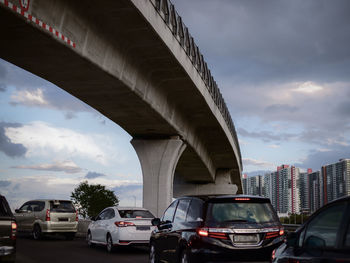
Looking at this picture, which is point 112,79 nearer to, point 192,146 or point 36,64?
point 36,64

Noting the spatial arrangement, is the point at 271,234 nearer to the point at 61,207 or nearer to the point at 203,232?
the point at 203,232

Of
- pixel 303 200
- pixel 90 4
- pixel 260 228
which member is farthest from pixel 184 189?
pixel 303 200

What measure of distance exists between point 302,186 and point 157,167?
13346 cm

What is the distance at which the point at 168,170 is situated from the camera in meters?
30.3

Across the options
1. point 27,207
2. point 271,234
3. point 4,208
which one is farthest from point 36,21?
point 27,207

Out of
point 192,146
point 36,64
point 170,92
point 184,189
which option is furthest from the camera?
point 184,189

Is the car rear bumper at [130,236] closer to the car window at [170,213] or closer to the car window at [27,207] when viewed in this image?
the car window at [170,213]

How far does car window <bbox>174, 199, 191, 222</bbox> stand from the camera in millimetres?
9008

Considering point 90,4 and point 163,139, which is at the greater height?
point 90,4

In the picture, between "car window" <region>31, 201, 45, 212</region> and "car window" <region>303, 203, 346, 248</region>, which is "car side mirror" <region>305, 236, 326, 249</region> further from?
"car window" <region>31, 201, 45, 212</region>

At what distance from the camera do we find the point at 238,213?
810 centimetres

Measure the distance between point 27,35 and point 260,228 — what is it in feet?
28.5

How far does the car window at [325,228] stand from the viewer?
451 cm

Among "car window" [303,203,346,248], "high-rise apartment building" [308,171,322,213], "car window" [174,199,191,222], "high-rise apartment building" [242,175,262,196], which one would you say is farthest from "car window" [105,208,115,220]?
"high-rise apartment building" [242,175,262,196]
